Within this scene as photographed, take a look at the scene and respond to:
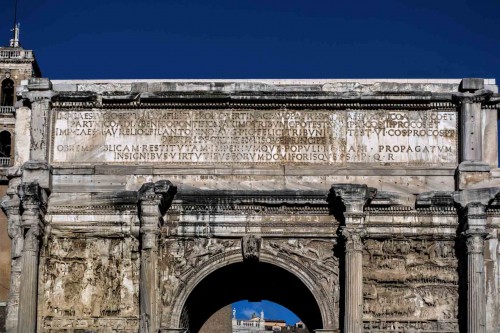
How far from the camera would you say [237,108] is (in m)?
24.1

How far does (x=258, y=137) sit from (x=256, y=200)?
1.28 m

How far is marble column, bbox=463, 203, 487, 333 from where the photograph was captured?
22641 mm

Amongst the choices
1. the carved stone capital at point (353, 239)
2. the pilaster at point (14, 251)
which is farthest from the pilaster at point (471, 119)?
the pilaster at point (14, 251)

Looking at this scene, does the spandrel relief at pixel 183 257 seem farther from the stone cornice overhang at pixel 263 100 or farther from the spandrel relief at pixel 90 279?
the stone cornice overhang at pixel 263 100

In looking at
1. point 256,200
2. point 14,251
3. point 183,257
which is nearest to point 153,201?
point 183,257

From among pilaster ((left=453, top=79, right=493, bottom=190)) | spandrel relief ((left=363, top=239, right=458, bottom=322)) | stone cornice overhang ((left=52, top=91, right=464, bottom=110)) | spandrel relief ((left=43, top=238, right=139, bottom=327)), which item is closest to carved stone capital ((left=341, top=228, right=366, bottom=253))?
spandrel relief ((left=363, top=239, right=458, bottom=322))

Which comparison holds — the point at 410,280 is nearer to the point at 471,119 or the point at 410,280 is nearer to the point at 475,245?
the point at 475,245

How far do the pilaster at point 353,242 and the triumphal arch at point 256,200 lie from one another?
1.0 inches

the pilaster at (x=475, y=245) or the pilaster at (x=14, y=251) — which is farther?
the pilaster at (x=14, y=251)

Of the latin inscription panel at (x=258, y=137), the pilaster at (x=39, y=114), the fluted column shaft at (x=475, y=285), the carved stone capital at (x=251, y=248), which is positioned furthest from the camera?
the latin inscription panel at (x=258, y=137)

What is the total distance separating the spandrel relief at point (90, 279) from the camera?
23375 mm

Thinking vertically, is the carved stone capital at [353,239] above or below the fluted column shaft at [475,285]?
above

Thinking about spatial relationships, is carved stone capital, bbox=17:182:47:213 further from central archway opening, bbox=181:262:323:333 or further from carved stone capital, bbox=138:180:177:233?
central archway opening, bbox=181:262:323:333
